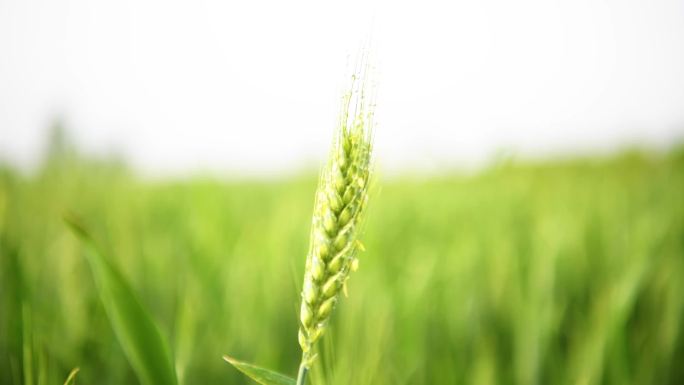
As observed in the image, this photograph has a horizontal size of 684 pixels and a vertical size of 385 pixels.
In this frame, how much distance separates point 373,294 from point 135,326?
71 centimetres

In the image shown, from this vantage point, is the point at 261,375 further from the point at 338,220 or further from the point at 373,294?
the point at 373,294

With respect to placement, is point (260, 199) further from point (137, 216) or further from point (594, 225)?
point (594, 225)

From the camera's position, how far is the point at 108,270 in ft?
1.16

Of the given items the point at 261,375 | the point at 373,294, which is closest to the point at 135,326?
the point at 261,375

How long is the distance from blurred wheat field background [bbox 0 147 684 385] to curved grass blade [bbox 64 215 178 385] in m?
0.13

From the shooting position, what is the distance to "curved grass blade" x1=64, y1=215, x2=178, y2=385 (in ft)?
1.14

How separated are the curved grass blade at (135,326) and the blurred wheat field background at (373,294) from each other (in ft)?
0.43

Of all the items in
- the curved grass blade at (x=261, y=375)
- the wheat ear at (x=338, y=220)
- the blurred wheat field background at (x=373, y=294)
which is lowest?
the blurred wheat field background at (x=373, y=294)

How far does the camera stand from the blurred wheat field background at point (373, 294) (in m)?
0.74

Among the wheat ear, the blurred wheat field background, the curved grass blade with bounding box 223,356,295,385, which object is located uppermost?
the wheat ear

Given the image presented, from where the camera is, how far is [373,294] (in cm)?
101

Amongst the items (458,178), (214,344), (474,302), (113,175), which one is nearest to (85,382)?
(214,344)

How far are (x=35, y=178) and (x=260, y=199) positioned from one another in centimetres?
163

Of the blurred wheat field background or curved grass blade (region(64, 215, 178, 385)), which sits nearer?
curved grass blade (region(64, 215, 178, 385))
